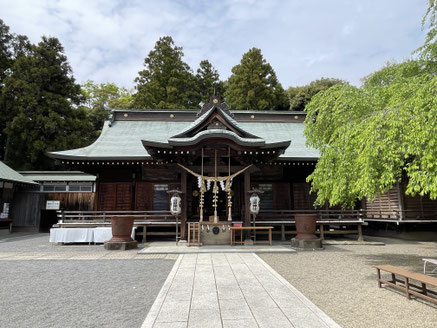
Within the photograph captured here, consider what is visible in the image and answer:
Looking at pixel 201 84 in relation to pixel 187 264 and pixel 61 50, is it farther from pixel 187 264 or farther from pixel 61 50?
pixel 187 264

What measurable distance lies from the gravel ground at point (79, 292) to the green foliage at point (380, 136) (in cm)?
486

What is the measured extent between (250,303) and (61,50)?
32.6m

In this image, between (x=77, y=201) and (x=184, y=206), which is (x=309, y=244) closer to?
(x=184, y=206)

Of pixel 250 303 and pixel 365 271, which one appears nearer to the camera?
pixel 250 303

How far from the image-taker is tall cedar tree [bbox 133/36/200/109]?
3209 cm

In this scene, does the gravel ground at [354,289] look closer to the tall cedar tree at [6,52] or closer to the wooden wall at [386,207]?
the wooden wall at [386,207]

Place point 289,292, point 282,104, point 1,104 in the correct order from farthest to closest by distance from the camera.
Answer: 1. point 282,104
2. point 1,104
3. point 289,292

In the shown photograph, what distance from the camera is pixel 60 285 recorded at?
5.77m

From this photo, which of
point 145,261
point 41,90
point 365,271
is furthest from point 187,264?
point 41,90

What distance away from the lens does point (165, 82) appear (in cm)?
3350

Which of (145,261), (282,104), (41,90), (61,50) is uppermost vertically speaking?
(61,50)

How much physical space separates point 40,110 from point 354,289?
2873cm

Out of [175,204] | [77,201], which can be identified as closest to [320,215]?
[175,204]

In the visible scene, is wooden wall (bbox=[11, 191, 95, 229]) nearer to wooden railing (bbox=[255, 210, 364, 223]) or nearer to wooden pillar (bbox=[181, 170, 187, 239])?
wooden pillar (bbox=[181, 170, 187, 239])
